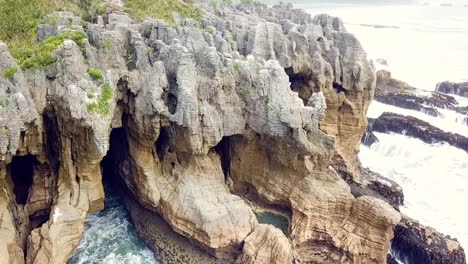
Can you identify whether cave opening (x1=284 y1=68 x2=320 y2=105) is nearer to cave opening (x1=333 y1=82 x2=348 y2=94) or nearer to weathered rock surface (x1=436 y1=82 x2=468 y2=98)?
cave opening (x1=333 y1=82 x2=348 y2=94)

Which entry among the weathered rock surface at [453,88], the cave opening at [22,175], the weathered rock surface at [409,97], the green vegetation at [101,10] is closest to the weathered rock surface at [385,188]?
the weathered rock surface at [409,97]

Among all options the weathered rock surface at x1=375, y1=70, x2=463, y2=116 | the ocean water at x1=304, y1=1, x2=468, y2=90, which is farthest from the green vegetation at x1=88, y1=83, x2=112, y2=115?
the ocean water at x1=304, y1=1, x2=468, y2=90

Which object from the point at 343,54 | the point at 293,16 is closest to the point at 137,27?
the point at 343,54

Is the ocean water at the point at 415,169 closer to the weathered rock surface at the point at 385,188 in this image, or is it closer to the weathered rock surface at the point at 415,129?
the weathered rock surface at the point at 415,129

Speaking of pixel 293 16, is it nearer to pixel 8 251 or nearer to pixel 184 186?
pixel 184 186

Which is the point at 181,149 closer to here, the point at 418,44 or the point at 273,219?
the point at 273,219
